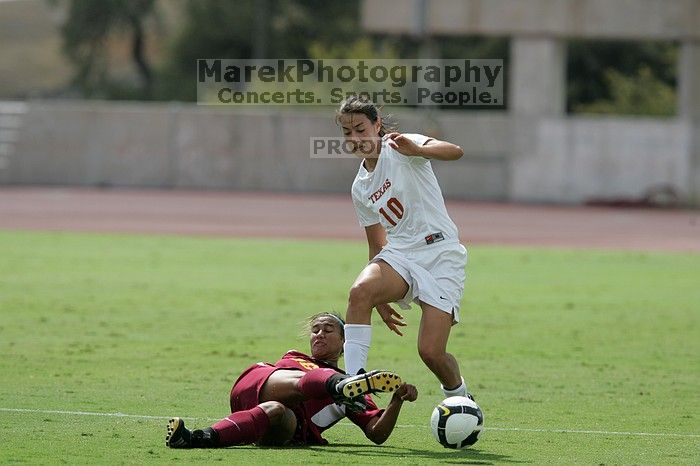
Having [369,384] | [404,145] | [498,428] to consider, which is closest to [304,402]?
[369,384]

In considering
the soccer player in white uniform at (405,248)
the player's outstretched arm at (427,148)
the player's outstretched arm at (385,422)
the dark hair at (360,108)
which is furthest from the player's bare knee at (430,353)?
the dark hair at (360,108)

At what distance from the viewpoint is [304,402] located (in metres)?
8.09

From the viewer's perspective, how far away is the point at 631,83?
53125mm

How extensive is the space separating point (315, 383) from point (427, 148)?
162 centimetres

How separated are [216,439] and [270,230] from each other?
21.9 metres

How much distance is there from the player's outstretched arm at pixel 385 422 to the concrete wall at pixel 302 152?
31.0 m

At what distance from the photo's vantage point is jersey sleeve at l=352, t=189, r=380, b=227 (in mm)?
8891

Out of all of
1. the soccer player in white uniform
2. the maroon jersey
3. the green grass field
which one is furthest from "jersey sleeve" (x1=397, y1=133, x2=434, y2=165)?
the green grass field

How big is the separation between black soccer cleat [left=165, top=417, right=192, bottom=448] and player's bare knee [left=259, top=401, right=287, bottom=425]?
19.1 inches

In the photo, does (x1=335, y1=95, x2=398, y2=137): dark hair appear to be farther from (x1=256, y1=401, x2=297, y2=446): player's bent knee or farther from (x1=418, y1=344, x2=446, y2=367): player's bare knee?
(x1=256, y1=401, x2=297, y2=446): player's bent knee

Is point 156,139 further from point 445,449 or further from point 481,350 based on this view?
point 445,449

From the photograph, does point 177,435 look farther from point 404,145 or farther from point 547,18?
point 547,18

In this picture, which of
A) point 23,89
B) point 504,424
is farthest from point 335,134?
point 23,89

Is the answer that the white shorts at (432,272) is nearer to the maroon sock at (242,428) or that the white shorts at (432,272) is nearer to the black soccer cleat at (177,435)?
the maroon sock at (242,428)
